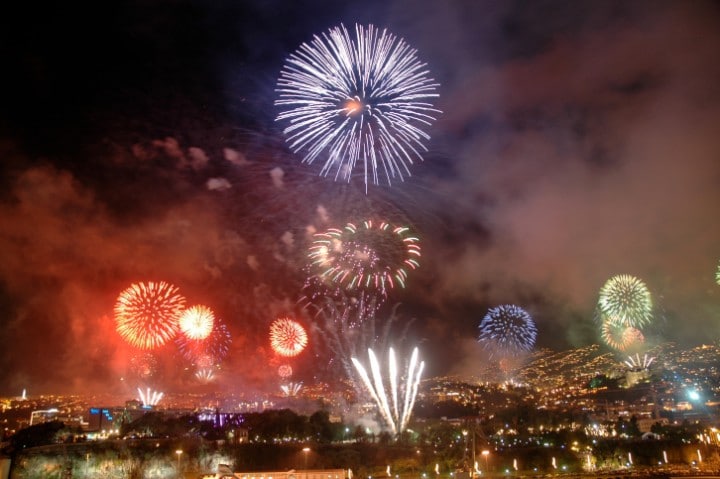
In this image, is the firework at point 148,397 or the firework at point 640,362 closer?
the firework at point 148,397

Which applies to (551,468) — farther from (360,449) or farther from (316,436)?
(316,436)

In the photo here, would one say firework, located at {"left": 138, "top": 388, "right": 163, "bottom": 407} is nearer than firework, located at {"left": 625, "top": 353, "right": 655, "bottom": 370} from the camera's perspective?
Yes

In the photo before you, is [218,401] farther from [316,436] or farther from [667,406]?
[667,406]

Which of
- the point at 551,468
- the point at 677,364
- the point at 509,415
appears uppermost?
the point at 677,364

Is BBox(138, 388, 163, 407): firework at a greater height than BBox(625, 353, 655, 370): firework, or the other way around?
BBox(625, 353, 655, 370): firework

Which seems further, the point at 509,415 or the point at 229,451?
the point at 509,415

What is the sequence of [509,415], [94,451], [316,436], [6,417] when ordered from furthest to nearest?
[6,417] < [509,415] < [316,436] < [94,451]

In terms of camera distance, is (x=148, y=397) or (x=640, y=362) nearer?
(x=148, y=397)

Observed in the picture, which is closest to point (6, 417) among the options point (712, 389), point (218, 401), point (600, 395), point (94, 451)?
point (218, 401)

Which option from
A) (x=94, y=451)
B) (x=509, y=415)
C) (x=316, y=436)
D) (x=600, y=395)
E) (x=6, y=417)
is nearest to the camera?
(x=94, y=451)

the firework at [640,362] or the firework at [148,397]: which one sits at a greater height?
the firework at [640,362]

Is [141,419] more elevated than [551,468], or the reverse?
[141,419]
